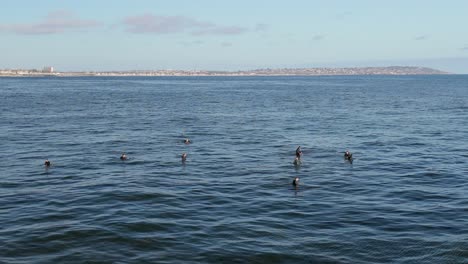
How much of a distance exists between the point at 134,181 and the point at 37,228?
10.3 metres

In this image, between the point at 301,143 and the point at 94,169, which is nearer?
the point at 94,169

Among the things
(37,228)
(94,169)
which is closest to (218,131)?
(94,169)

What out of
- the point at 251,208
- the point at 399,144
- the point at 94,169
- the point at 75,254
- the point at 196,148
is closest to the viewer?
the point at 75,254

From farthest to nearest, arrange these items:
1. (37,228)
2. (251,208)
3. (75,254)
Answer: (251,208)
(37,228)
(75,254)

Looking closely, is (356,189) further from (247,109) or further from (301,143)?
(247,109)

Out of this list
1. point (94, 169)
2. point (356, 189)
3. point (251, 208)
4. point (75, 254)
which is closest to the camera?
point (75, 254)

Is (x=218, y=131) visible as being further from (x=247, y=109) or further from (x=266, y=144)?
(x=247, y=109)

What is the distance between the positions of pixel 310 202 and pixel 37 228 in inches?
596

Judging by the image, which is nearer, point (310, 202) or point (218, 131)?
point (310, 202)

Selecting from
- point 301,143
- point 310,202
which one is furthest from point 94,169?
point 301,143

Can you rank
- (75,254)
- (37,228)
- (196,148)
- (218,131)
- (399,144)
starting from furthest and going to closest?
(218,131) < (399,144) < (196,148) < (37,228) < (75,254)

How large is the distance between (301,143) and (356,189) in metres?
19.4

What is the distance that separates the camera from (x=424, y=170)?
39.3 meters

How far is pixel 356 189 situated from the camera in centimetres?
3328
